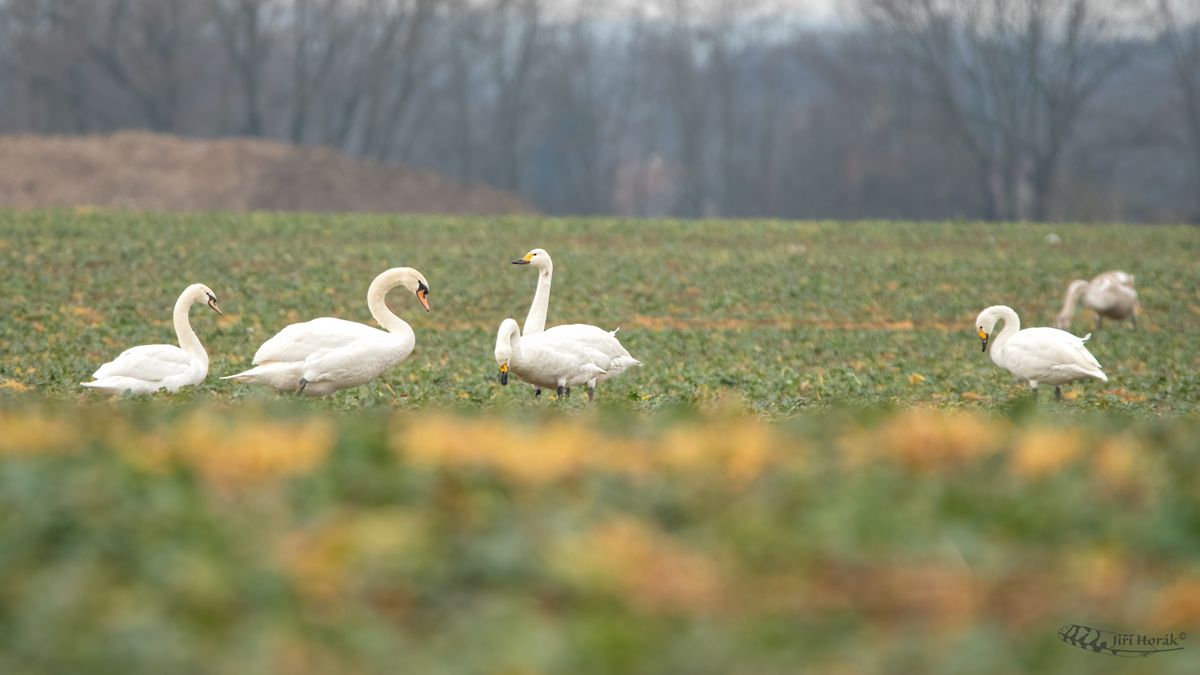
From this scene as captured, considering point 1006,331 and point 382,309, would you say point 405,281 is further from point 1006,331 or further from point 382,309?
point 1006,331

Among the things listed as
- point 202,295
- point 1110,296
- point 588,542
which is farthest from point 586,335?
point 1110,296

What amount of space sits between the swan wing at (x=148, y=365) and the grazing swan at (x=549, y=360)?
9.28ft

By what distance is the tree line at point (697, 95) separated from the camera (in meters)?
60.3

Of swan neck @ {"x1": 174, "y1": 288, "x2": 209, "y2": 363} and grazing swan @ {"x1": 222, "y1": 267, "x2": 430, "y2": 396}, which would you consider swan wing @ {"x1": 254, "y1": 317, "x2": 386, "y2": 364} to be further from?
swan neck @ {"x1": 174, "y1": 288, "x2": 209, "y2": 363}

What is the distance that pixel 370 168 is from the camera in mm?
54375

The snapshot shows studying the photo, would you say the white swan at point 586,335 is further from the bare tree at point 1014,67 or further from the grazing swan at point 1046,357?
the bare tree at point 1014,67

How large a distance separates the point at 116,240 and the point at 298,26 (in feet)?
144

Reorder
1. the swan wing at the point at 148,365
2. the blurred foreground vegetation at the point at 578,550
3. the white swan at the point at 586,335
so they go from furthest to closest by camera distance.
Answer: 1. the white swan at the point at 586,335
2. the swan wing at the point at 148,365
3. the blurred foreground vegetation at the point at 578,550

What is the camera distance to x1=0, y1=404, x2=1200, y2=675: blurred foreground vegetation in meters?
4.16

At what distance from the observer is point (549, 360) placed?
34.8 ft

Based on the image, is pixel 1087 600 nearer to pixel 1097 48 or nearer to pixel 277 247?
pixel 277 247

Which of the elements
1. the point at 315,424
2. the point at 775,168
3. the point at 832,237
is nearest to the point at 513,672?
the point at 315,424

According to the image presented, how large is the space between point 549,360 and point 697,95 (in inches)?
2570

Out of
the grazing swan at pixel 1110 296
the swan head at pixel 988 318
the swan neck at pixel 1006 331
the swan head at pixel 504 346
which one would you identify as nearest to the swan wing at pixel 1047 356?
the swan neck at pixel 1006 331
